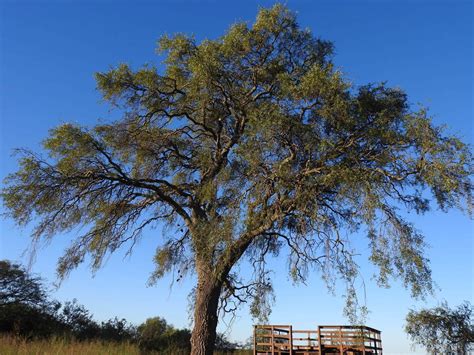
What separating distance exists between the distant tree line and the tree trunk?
179 inches

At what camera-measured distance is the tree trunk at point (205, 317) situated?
14.3 m

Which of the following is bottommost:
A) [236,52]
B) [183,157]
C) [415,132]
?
[415,132]

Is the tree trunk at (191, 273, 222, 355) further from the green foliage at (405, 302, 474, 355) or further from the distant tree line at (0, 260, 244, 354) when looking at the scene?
the green foliage at (405, 302, 474, 355)

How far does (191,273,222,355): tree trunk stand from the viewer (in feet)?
46.9

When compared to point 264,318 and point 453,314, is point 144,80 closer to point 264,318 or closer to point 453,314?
point 264,318

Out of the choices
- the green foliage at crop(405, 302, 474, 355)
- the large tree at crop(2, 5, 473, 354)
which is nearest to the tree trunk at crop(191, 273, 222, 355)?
the large tree at crop(2, 5, 473, 354)

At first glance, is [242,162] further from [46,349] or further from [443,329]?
[443,329]

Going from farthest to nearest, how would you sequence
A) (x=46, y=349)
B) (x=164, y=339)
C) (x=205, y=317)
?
(x=164, y=339)
(x=205, y=317)
(x=46, y=349)

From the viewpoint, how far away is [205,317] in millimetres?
14453

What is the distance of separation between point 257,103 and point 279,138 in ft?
8.52

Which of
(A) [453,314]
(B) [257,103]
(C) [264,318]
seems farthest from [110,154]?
(A) [453,314]

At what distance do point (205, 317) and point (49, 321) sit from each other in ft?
49.3

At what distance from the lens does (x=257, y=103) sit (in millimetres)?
15031

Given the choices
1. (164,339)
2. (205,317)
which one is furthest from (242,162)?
(164,339)
